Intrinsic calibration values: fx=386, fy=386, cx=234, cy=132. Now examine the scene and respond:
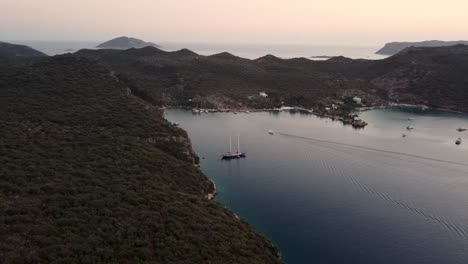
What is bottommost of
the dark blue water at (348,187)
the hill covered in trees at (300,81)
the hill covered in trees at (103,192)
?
the dark blue water at (348,187)

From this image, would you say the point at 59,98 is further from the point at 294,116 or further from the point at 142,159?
the point at 294,116

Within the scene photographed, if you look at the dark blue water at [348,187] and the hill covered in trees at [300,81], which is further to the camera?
the hill covered in trees at [300,81]

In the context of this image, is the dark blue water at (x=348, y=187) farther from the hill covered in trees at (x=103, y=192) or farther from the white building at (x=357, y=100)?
the white building at (x=357, y=100)

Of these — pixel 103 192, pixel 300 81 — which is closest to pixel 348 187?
pixel 103 192

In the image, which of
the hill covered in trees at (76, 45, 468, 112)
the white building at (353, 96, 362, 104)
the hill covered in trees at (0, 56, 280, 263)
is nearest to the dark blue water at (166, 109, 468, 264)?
the hill covered in trees at (0, 56, 280, 263)

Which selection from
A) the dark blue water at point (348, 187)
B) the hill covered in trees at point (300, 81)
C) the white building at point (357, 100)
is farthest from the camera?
the white building at point (357, 100)

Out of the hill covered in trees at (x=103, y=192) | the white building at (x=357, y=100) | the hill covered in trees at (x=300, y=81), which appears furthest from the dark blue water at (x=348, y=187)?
the white building at (x=357, y=100)

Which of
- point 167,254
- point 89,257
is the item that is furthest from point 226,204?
point 89,257
